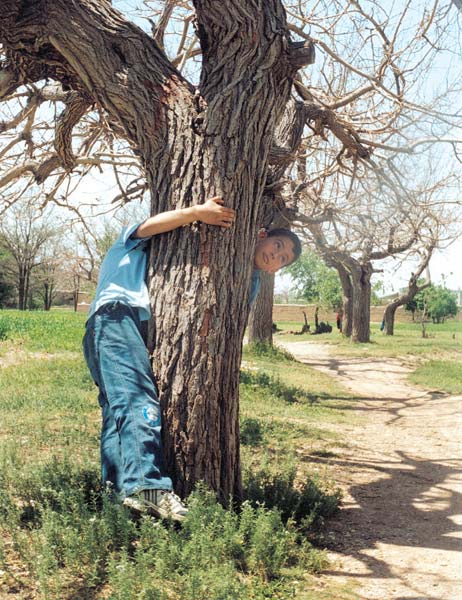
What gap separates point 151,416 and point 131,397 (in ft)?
0.50

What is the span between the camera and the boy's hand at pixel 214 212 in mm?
3643

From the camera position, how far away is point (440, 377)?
1428 cm

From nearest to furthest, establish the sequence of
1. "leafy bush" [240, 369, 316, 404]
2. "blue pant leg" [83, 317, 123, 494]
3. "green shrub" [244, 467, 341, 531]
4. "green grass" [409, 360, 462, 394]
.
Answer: "blue pant leg" [83, 317, 123, 494] < "green shrub" [244, 467, 341, 531] < "leafy bush" [240, 369, 316, 404] < "green grass" [409, 360, 462, 394]

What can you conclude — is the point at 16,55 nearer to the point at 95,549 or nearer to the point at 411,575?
the point at 95,549

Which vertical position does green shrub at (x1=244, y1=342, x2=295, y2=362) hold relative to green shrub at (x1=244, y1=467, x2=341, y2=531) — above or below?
above

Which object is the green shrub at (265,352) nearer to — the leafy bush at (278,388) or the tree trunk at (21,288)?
the leafy bush at (278,388)

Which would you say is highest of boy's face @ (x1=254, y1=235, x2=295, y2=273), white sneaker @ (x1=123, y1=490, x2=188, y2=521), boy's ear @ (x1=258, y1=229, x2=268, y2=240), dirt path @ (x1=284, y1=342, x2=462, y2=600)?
boy's ear @ (x1=258, y1=229, x2=268, y2=240)

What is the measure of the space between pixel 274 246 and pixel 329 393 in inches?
296

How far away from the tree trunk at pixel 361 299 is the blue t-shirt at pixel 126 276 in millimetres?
20449

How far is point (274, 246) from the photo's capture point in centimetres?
424

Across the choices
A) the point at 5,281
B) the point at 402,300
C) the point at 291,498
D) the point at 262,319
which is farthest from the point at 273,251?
Result: the point at 5,281

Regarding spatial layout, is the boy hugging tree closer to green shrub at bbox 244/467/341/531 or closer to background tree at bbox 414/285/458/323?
green shrub at bbox 244/467/341/531

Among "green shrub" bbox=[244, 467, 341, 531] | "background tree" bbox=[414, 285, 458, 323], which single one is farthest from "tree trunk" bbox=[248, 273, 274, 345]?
"background tree" bbox=[414, 285, 458, 323]

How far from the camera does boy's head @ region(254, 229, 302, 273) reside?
4230 millimetres
